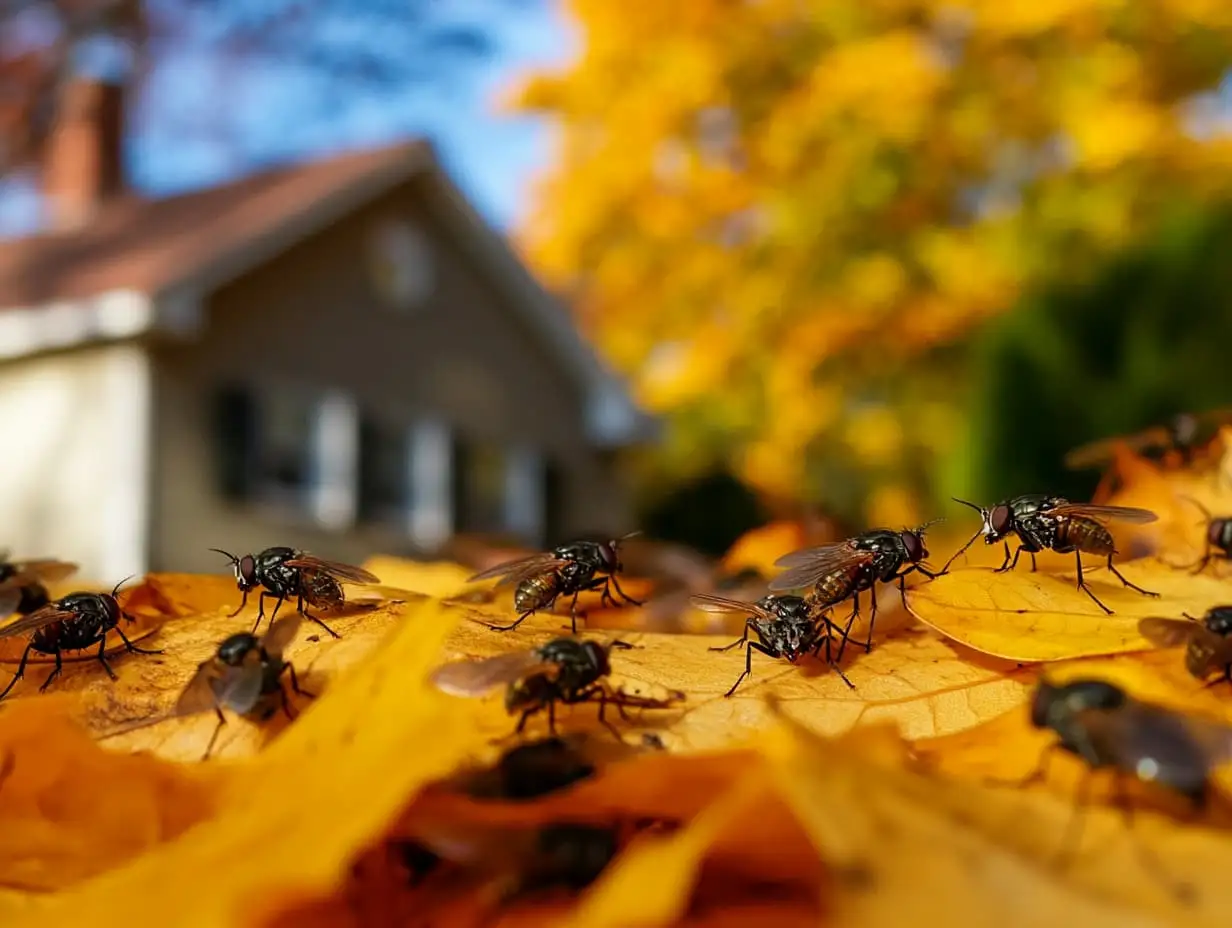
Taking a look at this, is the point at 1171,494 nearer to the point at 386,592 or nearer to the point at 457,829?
the point at 386,592

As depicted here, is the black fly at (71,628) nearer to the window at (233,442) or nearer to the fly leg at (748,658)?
the fly leg at (748,658)

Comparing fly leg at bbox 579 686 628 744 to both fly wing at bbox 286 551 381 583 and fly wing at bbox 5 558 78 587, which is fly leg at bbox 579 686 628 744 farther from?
fly wing at bbox 5 558 78 587

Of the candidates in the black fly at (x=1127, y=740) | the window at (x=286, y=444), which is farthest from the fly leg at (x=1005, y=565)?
the window at (x=286, y=444)

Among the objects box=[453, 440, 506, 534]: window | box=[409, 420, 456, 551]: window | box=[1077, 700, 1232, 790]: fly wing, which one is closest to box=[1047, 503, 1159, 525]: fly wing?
box=[1077, 700, 1232, 790]: fly wing

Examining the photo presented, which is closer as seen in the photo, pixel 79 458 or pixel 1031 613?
pixel 1031 613

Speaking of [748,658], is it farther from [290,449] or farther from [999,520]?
[290,449]

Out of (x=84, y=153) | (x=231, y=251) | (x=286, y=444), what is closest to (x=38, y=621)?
(x=231, y=251)
